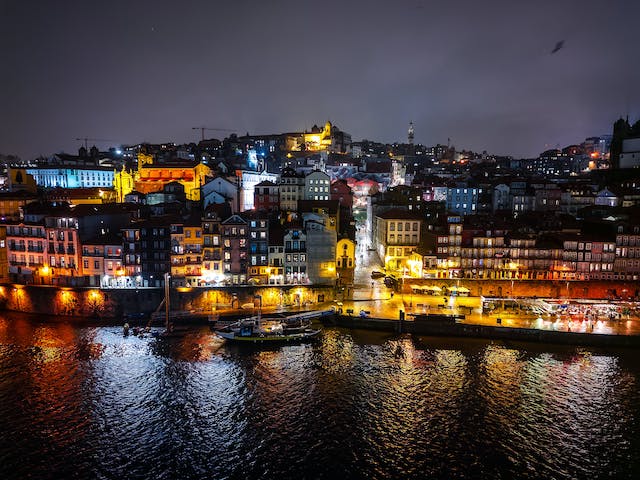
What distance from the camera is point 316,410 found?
35094 millimetres

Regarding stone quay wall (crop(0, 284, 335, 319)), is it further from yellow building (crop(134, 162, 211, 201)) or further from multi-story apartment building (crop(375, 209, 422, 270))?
yellow building (crop(134, 162, 211, 201))

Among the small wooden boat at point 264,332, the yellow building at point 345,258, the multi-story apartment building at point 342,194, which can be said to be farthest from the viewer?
the multi-story apartment building at point 342,194

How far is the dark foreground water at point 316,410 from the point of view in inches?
1154

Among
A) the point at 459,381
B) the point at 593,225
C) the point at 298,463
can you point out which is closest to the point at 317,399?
the point at 298,463

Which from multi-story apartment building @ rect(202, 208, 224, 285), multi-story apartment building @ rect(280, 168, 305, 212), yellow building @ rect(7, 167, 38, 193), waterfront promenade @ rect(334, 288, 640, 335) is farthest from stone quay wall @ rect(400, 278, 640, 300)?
yellow building @ rect(7, 167, 38, 193)

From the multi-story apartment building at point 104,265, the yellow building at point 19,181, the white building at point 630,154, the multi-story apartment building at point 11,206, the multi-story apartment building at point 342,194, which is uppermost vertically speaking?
the white building at point 630,154

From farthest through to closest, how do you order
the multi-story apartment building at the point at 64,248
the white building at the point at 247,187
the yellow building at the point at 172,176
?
the yellow building at the point at 172,176 → the white building at the point at 247,187 → the multi-story apartment building at the point at 64,248

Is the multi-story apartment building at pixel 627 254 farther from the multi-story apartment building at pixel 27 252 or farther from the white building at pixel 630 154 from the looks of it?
the multi-story apartment building at pixel 27 252

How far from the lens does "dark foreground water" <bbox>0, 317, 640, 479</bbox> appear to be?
29.3 m

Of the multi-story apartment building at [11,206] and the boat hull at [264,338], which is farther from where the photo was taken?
the multi-story apartment building at [11,206]

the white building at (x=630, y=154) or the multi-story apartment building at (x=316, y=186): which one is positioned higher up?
the white building at (x=630, y=154)

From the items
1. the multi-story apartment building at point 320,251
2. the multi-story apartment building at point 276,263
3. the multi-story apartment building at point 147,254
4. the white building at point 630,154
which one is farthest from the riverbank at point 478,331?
the white building at point 630,154

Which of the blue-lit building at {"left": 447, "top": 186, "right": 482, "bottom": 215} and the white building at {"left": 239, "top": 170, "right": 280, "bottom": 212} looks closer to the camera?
the white building at {"left": 239, "top": 170, "right": 280, "bottom": 212}

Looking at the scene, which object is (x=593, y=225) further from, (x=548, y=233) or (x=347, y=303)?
(x=347, y=303)
